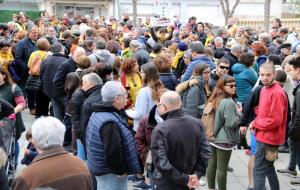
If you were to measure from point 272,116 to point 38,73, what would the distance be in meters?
5.79

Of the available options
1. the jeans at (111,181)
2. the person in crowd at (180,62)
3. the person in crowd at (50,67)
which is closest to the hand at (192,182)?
the jeans at (111,181)

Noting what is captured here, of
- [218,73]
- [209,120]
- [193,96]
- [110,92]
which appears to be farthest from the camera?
[218,73]

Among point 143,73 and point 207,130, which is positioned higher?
point 143,73

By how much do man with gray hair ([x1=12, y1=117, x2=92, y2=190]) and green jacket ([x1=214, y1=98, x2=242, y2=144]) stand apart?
2565 mm

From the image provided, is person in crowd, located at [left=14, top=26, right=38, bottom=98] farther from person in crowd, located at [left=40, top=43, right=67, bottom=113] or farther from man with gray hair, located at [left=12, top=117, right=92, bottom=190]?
man with gray hair, located at [left=12, top=117, right=92, bottom=190]

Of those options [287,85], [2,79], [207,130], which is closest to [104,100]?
[207,130]

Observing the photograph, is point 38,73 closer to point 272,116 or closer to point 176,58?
point 176,58

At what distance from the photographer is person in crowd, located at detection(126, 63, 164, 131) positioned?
590 cm

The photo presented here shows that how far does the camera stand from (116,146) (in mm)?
4457

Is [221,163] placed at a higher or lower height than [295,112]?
lower

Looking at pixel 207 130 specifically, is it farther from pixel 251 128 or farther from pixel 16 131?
pixel 16 131

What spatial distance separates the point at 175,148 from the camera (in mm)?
4309

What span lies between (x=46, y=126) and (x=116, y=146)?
3.83ft

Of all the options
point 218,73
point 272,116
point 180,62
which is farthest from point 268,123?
point 180,62
